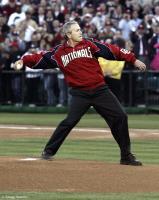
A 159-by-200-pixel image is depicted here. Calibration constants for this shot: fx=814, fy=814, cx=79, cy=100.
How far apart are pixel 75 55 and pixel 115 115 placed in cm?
102

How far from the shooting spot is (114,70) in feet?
70.2

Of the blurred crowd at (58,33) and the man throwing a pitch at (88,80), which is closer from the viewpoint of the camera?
the man throwing a pitch at (88,80)

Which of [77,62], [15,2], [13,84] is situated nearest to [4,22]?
[15,2]

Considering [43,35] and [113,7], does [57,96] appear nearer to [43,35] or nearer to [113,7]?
[43,35]

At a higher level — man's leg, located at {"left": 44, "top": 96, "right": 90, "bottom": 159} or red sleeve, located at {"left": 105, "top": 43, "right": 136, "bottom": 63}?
red sleeve, located at {"left": 105, "top": 43, "right": 136, "bottom": 63}

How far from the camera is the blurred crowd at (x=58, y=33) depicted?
76.2 ft

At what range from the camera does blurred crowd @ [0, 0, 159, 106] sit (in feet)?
76.2

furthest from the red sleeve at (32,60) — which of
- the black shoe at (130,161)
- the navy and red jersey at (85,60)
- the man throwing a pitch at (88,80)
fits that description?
the black shoe at (130,161)

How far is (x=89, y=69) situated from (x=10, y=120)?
1010cm

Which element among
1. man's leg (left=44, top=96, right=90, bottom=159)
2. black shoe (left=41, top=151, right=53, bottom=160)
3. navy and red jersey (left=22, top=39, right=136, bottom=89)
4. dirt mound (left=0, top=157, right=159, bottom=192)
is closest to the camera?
dirt mound (left=0, top=157, right=159, bottom=192)

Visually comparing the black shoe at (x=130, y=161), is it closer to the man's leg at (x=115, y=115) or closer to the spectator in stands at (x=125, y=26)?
the man's leg at (x=115, y=115)

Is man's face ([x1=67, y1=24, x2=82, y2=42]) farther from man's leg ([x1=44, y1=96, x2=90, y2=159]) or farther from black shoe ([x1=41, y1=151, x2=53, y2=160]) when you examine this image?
black shoe ([x1=41, y1=151, x2=53, y2=160])

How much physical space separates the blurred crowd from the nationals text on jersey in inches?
409

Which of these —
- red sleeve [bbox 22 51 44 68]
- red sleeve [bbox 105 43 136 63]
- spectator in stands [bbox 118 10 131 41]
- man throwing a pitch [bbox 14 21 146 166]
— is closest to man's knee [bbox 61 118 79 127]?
man throwing a pitch [bbox 14 21 146 166]
